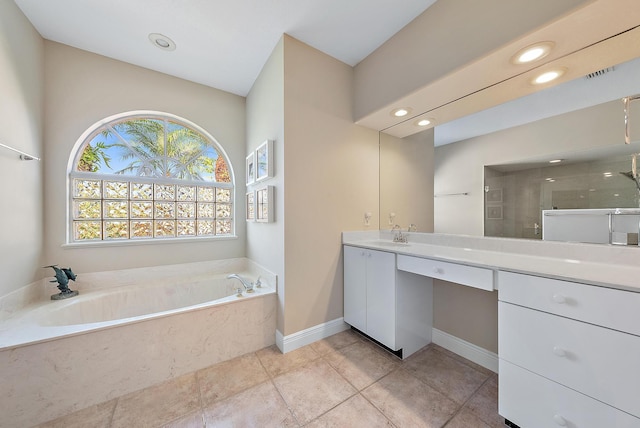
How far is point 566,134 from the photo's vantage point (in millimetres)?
1335

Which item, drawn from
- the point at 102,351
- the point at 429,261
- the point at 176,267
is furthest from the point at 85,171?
the point at 429,261

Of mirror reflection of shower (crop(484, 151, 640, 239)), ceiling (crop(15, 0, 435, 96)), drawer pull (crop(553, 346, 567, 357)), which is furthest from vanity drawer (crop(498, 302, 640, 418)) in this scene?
ceiling (crop(15, 0, 435, 96))

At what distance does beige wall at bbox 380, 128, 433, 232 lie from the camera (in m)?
2.07

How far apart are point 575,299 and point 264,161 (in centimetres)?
223

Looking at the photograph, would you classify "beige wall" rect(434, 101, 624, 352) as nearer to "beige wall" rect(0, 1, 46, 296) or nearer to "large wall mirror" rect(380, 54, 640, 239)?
"large wall mirror" rect(380, 54, 640, 239)

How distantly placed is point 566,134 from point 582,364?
126 cm

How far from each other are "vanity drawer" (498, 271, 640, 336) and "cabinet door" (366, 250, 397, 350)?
714 mm

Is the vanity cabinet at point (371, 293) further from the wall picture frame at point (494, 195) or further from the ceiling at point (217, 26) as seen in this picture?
the ceiling at point (217, 26)

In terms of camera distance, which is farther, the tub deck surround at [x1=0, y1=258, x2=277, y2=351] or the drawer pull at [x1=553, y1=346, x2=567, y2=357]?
the tub deck surround at [x1=0, y1=258, x2=277, y2=351]

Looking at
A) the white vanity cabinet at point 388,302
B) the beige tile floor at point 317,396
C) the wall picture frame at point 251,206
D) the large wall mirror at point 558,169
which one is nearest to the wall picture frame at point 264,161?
the wall picture frame at point 251,206

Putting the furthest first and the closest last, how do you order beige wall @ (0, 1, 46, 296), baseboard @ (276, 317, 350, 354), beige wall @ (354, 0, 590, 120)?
baseboard @ (276, 317, 350, 354), beige wall @ (0, 1, 46, 296), beige wall @ (354, 0, 590, 120)

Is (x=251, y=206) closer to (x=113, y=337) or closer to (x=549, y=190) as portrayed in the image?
(x=113, y=337)

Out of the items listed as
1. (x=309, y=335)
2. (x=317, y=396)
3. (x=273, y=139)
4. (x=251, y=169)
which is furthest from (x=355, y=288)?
(x=251, y=169)

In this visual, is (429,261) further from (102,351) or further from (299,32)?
(102,351)
